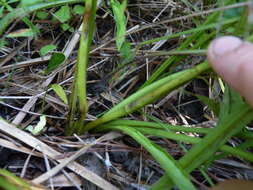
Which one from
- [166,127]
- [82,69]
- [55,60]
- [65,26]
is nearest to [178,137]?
[166,127]

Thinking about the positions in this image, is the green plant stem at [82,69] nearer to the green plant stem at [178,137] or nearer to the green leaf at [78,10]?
the green plant stem at [178,137]

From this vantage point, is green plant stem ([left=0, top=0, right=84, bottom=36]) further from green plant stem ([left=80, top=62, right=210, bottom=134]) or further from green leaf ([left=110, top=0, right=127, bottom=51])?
green plant stem ([left=80, top=62, right=210, bottom=134])

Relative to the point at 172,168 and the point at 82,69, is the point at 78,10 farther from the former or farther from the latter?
the point at 172,168

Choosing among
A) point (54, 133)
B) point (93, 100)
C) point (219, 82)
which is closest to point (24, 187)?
point (54, 133)

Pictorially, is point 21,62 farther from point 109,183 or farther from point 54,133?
point 109,183

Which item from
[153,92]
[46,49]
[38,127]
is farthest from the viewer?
[46,49]

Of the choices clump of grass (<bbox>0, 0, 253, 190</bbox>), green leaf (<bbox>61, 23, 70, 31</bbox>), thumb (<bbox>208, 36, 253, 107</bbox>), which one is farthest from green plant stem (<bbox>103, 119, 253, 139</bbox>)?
green leaf (<bbox>61, 23, 70, 31</bbox>)
